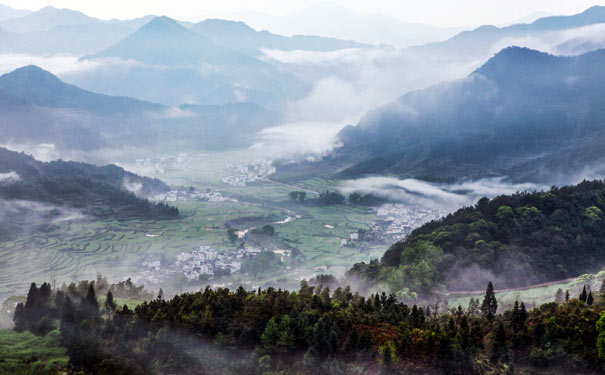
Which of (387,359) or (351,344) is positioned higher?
(351,344)

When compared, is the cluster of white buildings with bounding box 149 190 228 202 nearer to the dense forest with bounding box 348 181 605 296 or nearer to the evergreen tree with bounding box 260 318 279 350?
the dense forest with bounding box 348 181 605 296

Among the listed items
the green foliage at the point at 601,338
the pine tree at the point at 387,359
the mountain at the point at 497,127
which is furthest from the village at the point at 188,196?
the green foliage at the point at 601,338

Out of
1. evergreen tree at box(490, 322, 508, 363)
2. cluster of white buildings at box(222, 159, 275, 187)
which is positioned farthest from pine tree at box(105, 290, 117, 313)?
cluster of white buildings at box(222, 159, 275, 187)

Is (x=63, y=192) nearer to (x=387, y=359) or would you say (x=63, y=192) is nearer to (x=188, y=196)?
(x=188, y=196)

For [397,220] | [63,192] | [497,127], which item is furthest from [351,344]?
[497,127]

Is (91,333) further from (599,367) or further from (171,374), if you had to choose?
(599,367)
